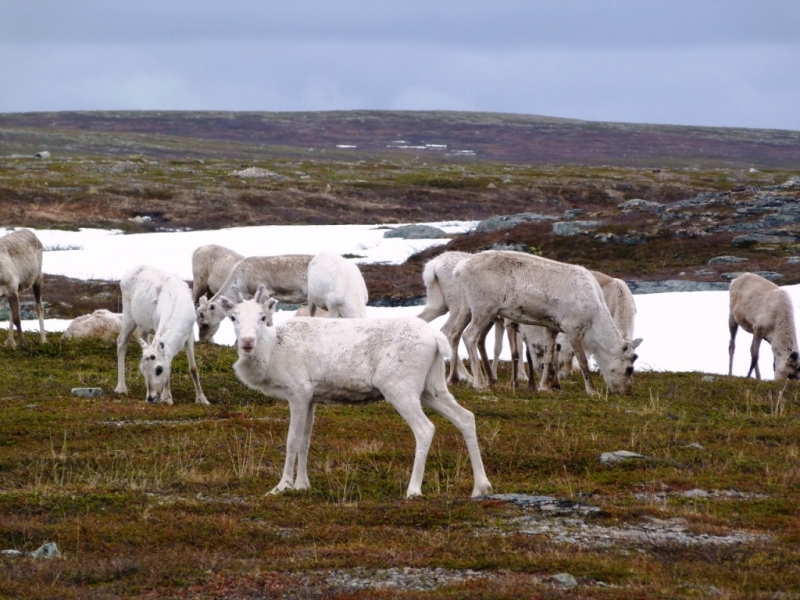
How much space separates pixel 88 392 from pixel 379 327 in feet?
23.6

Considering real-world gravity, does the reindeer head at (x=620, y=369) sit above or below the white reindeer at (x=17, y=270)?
below

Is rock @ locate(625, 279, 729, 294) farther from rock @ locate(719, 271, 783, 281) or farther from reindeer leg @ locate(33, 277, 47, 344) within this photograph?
reindeer leg @ locate(33, 277, 47, 344)

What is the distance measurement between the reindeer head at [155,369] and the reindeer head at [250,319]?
176 inches

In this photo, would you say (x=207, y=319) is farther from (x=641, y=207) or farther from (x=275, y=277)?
(x=641, y=207)

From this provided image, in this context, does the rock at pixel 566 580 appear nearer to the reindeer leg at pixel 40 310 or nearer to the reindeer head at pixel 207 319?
the reindeer head at pixel 207 319

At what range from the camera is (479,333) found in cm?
1847

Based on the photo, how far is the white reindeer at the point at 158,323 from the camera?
639 inches

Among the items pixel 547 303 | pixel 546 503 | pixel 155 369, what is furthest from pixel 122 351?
pixel 546 503

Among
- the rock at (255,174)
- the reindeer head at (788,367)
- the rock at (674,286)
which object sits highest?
the rock at (255,174)

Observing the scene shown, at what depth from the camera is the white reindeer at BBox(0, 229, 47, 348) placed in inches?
843

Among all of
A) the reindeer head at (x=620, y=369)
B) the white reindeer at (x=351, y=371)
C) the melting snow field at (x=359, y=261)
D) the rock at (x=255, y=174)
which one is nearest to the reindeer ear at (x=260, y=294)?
the white reindeer at (x=351, y=371)

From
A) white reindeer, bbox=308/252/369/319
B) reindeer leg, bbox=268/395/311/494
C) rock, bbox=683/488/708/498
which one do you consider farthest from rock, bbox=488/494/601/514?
white reindeer, bbox=308/252/369/319

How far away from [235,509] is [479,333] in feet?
29.1

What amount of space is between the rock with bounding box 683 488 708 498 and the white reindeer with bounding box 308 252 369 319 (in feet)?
29.2
